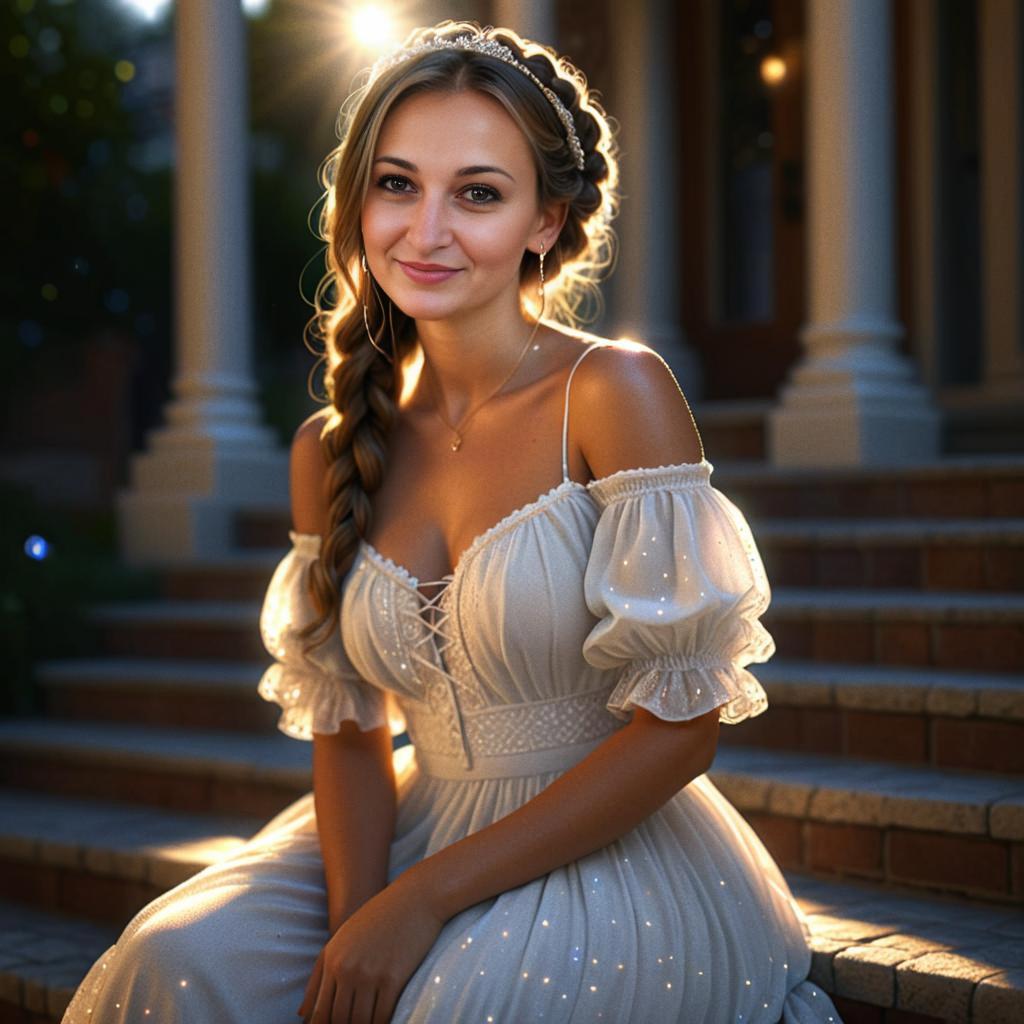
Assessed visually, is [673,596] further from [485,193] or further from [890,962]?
[890,962]

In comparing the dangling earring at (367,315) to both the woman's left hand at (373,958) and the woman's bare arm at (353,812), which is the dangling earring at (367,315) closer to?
the woman's bare arm at (353,812)

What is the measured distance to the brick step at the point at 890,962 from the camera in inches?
87.7

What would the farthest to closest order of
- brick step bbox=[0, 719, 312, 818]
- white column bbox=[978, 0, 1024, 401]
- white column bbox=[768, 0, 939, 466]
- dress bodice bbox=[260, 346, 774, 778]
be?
white column bbox=[978, 0, 1024, 401]
white column bbox=[768, 0, 939, 466]
brick step bbox=[0, 719, 312, 818]
dress bodice bbox=[260, 346, 774, 778]

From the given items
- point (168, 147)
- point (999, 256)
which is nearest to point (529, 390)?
point (999, 256)

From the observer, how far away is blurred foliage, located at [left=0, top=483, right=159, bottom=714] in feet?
16.5

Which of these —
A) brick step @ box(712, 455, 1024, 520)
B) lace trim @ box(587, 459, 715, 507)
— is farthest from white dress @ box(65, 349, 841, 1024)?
brick step @ box(712, 455, 1024, 520)

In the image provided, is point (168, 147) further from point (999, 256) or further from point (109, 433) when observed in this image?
point (999, 256)

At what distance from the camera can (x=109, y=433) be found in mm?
11180

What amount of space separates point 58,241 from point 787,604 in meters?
6.66

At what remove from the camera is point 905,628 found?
11.8 ft

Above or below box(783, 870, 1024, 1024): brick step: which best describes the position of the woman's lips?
above

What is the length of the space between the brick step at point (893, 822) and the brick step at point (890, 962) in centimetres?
5

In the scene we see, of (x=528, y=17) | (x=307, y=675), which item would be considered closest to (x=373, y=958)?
(x=307, y=675)

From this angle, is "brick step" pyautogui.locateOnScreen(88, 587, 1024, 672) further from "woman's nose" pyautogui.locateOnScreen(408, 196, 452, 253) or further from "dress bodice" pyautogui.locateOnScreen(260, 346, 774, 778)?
"woman's nose" pyautogui.locateOnScreen(408, 196, 452, 253)
